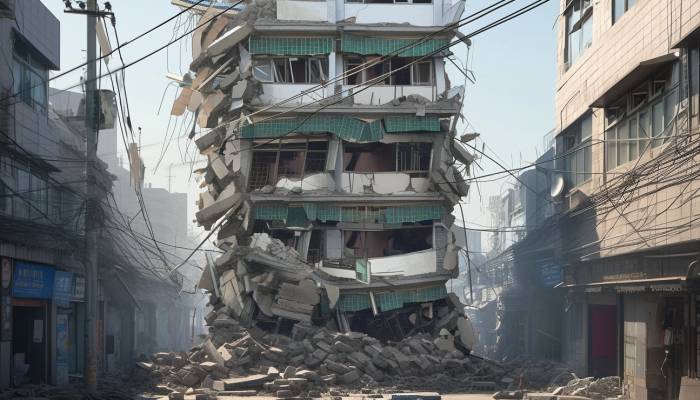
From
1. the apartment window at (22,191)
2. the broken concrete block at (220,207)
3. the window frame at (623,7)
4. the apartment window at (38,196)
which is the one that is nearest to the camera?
the window frame at (623,7)

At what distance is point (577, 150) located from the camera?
1099 inches

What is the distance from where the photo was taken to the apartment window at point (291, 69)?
33438 millimetres

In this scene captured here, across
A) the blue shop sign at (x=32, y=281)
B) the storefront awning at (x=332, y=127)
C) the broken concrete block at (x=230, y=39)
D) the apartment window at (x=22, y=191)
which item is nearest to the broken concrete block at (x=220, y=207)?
the storefront awning at (x=332, y=127)

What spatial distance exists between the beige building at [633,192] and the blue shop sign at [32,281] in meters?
16.0

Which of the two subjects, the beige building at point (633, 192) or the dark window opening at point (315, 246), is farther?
the dark window opening at point (315, 246)

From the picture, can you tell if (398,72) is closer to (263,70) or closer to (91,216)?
(263,70)

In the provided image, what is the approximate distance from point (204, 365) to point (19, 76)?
10712 mm

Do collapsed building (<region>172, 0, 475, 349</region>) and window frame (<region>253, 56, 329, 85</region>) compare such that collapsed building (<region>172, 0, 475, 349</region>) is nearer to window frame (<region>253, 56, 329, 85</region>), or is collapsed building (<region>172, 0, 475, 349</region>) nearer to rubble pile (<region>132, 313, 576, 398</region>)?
window frame (<region>253, 56, 329, 85</region>)

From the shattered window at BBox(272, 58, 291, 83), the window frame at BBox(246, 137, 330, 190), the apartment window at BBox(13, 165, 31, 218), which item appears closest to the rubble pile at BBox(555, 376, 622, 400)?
the window frame at BBox(246, 137, 330, 190)

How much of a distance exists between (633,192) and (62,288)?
17754 millimetres

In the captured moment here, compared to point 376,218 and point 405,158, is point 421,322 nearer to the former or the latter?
point 376,218

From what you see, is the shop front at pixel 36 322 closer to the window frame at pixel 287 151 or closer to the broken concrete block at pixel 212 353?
the broken concrete block at pixel 212 353

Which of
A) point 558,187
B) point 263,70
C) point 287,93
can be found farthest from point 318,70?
point 558,187

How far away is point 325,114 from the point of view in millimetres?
32531
